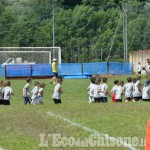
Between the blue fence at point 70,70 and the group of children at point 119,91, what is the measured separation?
27.2 meters

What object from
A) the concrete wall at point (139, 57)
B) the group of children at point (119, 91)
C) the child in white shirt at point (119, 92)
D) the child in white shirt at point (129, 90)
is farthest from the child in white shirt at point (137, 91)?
the concrete wall at point (139, 57)

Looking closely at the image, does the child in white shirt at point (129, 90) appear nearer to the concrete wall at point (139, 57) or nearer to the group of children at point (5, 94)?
the group of children at point (5, 94)

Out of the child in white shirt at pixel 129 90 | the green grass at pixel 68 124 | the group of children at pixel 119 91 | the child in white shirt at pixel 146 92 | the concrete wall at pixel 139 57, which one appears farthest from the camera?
the concrete wall at pixel 139 57

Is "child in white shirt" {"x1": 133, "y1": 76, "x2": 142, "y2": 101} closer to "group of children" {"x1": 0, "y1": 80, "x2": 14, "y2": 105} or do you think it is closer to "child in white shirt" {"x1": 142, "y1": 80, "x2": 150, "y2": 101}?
"child in white shirt" {"x1": 142, "y1": 80, "x2": 150, "y2": 101}

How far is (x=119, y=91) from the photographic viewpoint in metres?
27.5

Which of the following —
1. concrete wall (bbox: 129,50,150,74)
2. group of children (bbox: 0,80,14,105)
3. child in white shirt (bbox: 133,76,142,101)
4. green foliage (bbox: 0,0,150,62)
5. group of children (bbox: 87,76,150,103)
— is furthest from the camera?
green foliage (bbox: 0,0,150,62)

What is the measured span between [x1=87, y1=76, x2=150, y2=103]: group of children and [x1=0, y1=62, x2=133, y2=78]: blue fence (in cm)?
2722

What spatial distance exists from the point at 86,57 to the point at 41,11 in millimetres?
23037

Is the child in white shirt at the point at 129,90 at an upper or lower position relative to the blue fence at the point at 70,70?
lower

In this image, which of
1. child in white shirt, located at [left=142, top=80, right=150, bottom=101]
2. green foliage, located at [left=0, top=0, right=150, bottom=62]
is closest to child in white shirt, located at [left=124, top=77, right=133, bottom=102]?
child in white shirt, located at [left=142, top=80, right=150, bottom=101]

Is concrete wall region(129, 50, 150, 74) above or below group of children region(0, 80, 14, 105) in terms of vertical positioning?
above

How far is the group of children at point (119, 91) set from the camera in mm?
26672

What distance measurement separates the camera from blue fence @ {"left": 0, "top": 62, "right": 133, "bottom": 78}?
55688 mm

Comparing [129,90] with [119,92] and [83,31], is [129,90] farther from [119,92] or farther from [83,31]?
[83,31]
